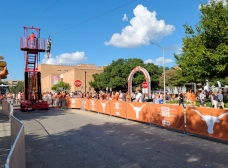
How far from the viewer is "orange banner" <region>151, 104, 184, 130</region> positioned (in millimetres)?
9086

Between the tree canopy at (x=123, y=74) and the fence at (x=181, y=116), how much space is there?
4633 centimetres

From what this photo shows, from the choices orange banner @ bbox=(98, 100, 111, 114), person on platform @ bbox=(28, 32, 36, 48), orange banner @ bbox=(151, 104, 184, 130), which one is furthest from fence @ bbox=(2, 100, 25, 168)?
person on platform @ bbox=(28, 32, 36, 48)

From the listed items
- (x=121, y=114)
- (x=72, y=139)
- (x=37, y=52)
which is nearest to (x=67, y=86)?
(x=37, y=52)

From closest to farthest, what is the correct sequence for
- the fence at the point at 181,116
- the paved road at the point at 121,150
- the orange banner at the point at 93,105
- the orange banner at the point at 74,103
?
the paved road at the point at 121,150
the fence at the point at 181,116
the orange banner at the point at 93,105
the orange banner at the point at 74,103

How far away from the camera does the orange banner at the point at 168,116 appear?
909 cm

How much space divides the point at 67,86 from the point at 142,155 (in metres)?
70.3

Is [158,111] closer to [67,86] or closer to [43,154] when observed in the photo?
[43,154]

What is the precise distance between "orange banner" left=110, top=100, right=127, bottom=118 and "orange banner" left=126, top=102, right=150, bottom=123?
2.09 feet

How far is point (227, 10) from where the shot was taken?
820 inches

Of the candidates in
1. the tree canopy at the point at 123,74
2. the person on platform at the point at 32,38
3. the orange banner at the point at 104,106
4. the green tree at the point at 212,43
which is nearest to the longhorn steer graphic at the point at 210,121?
the orange banner at the point at 104,106

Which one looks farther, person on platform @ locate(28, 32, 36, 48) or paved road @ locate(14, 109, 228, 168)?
person on platform @ locate(28, 32, 36, 48)

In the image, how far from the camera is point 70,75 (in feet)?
262

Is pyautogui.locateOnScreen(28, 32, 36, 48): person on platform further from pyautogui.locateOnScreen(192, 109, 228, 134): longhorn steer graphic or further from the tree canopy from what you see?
the tree canopy

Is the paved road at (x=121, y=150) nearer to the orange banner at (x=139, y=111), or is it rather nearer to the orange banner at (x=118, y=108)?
the orange banner at (x=139, y=111)
